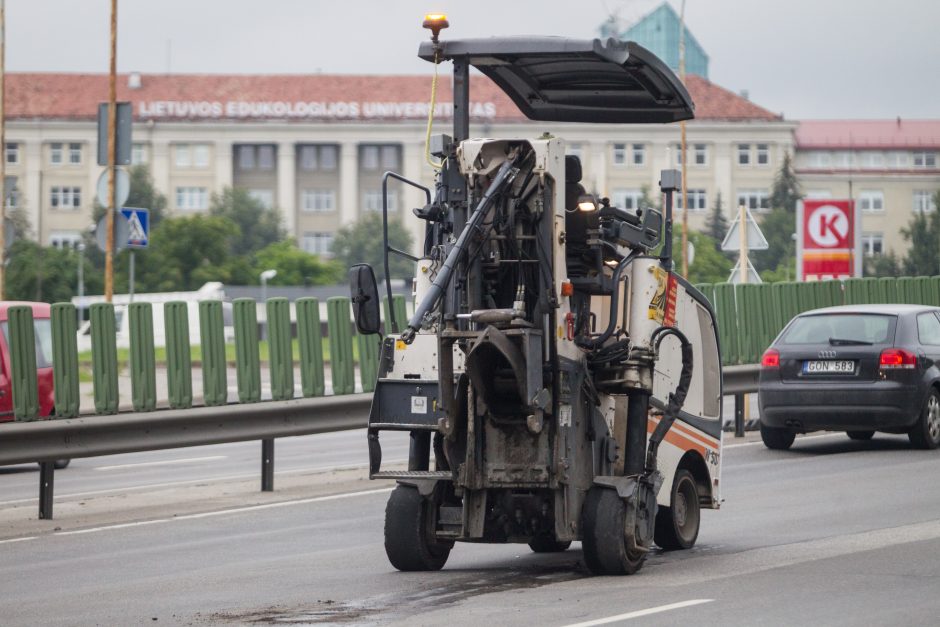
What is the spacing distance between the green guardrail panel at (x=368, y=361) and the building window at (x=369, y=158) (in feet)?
431

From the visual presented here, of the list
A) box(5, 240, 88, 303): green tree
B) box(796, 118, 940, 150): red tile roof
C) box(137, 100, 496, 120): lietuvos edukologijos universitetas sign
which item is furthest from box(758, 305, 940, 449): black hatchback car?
box(796, 118, 940, 150): red tile roof

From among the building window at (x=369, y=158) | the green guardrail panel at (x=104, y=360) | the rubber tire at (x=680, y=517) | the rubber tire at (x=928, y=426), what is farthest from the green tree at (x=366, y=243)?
the rubber tire at (x=680, y=517)

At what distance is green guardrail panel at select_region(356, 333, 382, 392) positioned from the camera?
59.4 feet

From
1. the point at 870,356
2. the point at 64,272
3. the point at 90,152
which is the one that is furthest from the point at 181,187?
the point at 870,356

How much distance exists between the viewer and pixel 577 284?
33.8 ft

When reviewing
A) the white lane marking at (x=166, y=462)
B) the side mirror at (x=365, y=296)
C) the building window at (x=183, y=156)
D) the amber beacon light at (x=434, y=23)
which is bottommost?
the white lane marking at (x=166, y=462)

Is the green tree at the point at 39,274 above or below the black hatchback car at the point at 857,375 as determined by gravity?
above

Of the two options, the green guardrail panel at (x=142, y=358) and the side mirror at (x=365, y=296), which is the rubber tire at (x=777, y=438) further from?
the side mirror at (x=365, y=296)

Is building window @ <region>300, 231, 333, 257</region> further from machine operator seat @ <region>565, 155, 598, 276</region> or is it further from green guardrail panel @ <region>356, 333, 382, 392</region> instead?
machine operator seat @ <region>565, 155, 598, 276</region>

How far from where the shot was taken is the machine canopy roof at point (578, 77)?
34.8 feet

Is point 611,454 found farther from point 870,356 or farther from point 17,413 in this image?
point 870,356

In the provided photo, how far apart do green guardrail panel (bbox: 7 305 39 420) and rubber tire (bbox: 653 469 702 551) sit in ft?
18.1

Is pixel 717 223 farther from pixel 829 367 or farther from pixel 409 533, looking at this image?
pixel 409 533

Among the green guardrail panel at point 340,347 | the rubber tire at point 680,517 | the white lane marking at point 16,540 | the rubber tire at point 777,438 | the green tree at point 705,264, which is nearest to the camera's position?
the rubber tire at point 680,517
